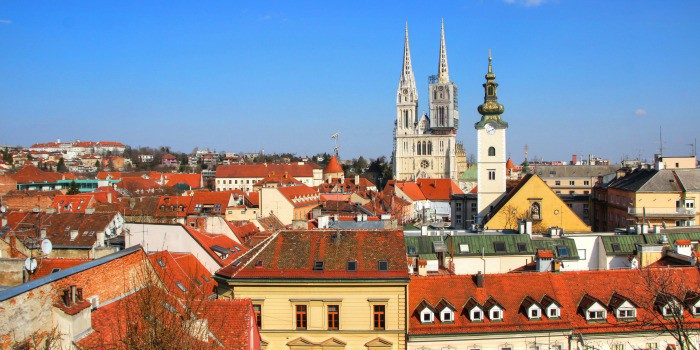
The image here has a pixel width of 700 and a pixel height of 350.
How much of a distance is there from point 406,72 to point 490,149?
308 ft

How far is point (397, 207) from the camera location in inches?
3046

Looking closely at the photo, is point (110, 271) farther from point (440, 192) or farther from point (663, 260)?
point (440, 192)

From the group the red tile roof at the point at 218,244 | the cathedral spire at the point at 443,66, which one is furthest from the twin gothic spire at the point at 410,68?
the red tile roof at the point at 218,244

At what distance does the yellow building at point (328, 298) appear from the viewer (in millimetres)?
23938

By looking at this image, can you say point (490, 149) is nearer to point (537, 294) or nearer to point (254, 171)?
point (537, 294)

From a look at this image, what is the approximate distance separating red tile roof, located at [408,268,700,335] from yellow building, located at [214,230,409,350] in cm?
90

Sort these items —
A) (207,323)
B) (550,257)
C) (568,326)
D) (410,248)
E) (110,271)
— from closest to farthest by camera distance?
(207,323) < (110,271) < (568,326) < (550,257) < (410,248)

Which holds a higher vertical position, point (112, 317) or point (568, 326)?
point (112, 317)

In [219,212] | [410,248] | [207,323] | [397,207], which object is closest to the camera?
[207,323]

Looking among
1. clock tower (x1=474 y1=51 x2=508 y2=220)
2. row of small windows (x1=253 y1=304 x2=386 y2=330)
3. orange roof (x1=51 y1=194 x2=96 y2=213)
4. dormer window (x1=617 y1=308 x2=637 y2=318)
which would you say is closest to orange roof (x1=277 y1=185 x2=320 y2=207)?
orange roof (x1=51 y1=194 x2=96 y2=213)

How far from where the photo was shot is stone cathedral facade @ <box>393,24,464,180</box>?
136750 millimetres

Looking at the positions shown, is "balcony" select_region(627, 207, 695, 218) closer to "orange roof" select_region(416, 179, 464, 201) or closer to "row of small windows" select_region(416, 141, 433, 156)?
"orange roof" select_region(416, 179, 464, 201)

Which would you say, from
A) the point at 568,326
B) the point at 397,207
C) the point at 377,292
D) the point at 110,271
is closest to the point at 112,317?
the point at 110,271

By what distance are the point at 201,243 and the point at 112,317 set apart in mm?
17672
